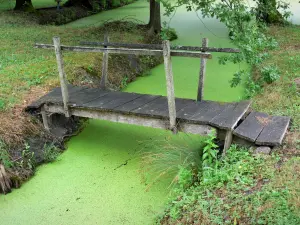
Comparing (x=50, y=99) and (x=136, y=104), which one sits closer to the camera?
(x=136, y=104)

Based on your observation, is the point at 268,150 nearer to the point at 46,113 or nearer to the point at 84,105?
the point at 84,105

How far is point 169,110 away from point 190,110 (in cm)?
41

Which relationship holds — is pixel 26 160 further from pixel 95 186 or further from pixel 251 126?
pixel 251 126

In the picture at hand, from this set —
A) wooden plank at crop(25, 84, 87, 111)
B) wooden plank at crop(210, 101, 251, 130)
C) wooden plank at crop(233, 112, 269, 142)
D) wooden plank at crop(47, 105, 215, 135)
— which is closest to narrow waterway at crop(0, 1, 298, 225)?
wooden plank at crop(47, 105, 215, 135)

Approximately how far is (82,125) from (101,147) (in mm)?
784

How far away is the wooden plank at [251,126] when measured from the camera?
3.72 m

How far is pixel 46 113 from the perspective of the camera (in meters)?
5.11

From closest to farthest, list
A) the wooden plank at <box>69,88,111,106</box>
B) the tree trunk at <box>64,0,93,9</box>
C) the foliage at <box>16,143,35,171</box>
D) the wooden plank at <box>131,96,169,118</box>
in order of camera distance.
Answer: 1. the wooden plank at <box>131,96,169,118</box>
2. the foliage at <box>16,143,35,171</box>
3. the wooden plank at <box>69,88,111,106</box>
4. the tree trunk at <box>64,0,93,9</box>

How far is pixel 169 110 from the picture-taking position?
159 inches

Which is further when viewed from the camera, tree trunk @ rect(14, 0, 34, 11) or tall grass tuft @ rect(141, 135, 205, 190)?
tree trunk @ rect(14, 0, 34, 11)

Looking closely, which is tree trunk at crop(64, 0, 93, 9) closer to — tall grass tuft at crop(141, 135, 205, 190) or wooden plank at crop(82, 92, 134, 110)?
wooden plank at crop(82, 92, 134, 110)

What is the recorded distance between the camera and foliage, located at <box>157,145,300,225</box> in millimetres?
2760

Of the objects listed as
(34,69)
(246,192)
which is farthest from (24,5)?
(246,192)

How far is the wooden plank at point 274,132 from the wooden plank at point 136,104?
5.12 feet
